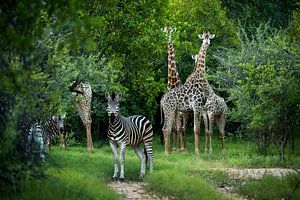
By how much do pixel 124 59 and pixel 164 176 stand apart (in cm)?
555

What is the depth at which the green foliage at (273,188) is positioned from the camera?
1223 cm

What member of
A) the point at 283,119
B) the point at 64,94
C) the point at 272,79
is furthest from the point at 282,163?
the point at 64,94

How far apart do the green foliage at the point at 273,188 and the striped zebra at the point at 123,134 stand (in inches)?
124

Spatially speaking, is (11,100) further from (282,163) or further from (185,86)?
(185,86)

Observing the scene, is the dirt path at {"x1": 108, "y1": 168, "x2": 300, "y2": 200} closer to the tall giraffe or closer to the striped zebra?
the striped zebra

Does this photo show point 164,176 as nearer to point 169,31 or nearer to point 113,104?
point 113,104

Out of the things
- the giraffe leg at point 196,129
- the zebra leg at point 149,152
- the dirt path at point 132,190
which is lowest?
the dirt path at point 132,190

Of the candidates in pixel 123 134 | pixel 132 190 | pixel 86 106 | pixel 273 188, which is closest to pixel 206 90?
pixel 86 106

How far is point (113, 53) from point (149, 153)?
353 cm

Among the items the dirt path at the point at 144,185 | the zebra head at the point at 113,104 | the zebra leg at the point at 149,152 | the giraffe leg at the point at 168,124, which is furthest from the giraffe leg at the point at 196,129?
the zebra head at the point at 113,104

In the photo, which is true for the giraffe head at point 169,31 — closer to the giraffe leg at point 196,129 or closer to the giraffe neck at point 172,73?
the giraffe neck at point 172,73

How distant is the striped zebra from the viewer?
1534cm

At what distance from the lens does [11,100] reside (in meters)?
9.60

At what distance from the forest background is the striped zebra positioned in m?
0.79
